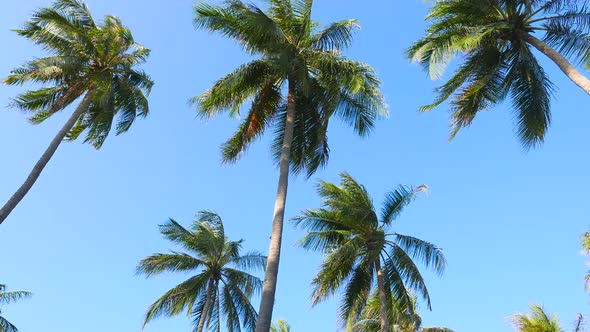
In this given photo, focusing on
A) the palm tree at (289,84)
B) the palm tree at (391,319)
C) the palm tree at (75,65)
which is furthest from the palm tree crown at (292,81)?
the palm tree at (391,319)

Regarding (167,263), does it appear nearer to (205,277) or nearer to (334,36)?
(205,277)

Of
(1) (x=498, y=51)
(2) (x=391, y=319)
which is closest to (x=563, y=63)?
(1) (x=498, y=51)

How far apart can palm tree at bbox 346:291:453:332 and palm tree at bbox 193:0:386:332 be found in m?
7.59

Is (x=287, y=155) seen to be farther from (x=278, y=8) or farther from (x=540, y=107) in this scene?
(x=540, y=107)

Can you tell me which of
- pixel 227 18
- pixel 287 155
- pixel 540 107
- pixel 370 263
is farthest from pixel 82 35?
pixel 540 107

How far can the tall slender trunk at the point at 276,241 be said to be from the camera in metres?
13.5

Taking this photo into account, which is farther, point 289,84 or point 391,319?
point 391,319

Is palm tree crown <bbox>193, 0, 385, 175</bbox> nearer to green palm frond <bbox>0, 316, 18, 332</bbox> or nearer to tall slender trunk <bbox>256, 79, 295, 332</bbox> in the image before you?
tall slender trunk <bbox>256, 79, 295, 332</bbox>

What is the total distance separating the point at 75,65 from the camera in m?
20.4

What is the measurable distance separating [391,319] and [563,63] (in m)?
12.9

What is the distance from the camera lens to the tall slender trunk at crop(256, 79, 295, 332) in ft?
44.3

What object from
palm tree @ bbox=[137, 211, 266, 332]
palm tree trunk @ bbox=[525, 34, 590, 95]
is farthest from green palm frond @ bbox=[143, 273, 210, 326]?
palm tree trunk @ bbox=[525, 34, 590, 95]

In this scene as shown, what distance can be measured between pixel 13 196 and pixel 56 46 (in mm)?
6173

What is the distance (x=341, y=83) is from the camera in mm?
18422
